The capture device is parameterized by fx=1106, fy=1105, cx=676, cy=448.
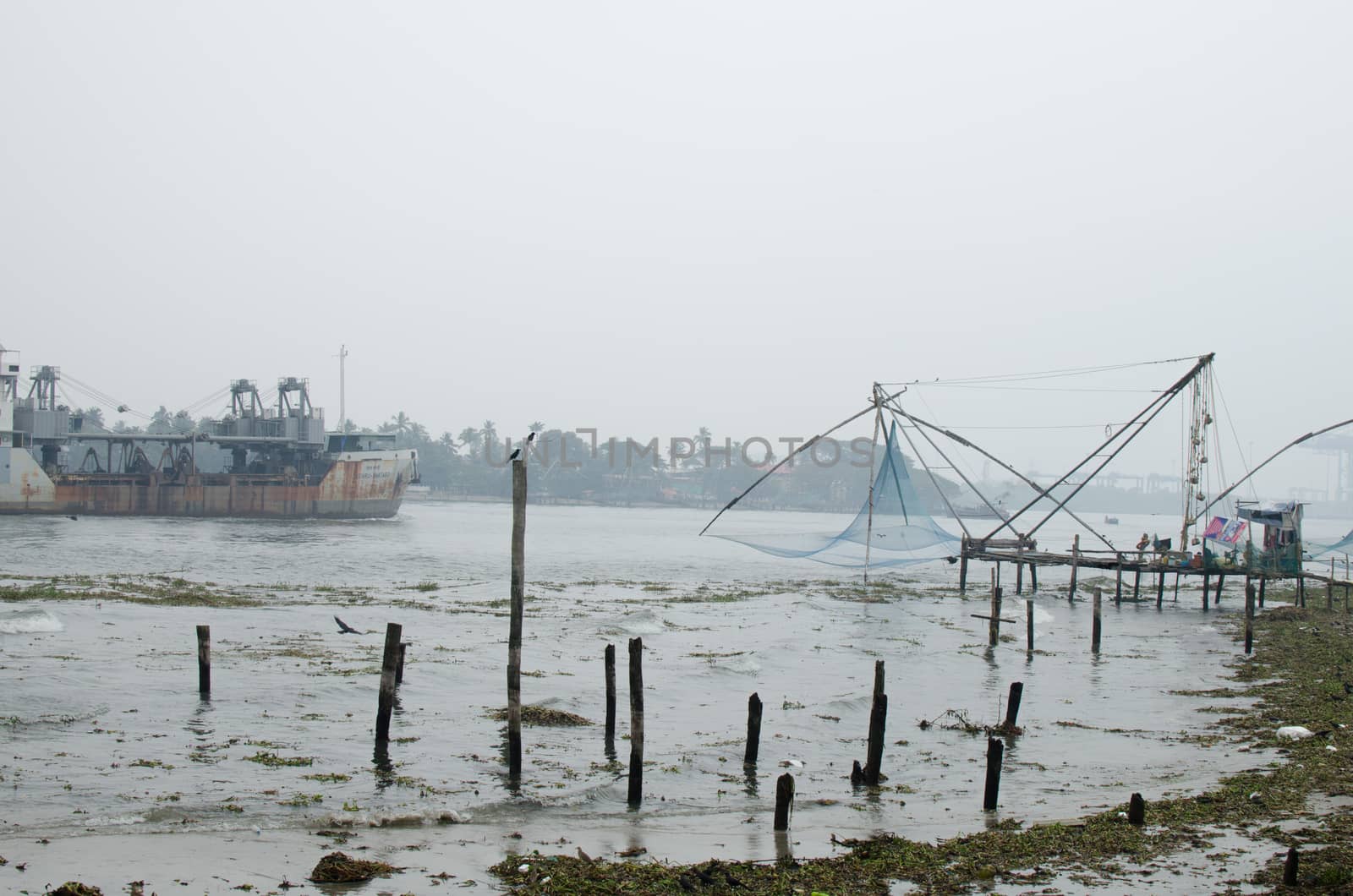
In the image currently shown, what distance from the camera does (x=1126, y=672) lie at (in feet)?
77.5

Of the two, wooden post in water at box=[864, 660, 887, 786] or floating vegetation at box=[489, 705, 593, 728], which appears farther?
floating vegetation at box=[489, 705, 593, 728]

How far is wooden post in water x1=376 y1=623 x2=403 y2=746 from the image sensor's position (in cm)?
1352

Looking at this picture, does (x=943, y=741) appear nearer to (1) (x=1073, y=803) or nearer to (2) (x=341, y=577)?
(1) (x=1073, y=803)

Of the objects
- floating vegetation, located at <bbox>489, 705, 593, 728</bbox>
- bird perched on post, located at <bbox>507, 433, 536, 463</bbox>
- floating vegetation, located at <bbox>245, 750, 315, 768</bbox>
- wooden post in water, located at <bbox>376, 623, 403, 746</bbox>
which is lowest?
floating vegetation, located at <bbox>489, 705, 593, 728</bbox>

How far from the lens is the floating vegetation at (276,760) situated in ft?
44.1

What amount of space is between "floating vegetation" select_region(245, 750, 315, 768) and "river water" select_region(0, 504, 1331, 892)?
0.11 m

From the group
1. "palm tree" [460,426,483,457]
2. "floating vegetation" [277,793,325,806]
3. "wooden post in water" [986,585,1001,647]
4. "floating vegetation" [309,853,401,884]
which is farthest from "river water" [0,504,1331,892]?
"palm tree" [460,426,483,457]

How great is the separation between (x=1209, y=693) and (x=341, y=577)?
33500 millimetres

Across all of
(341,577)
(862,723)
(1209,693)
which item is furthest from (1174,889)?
(341,577)

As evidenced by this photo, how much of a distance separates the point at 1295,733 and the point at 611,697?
9625 mm

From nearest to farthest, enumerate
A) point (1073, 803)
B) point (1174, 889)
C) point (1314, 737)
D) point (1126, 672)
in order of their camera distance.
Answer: point (1174, 889), point (1073, 803), point (1314, 737), point (1126, 672)

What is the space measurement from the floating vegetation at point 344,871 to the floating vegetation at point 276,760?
4137 mm

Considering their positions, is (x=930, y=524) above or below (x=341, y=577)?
above

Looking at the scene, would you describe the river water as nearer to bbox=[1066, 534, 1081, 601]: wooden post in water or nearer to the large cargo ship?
bbox=[1066, 534, 1081, 601]: wooden post in water
